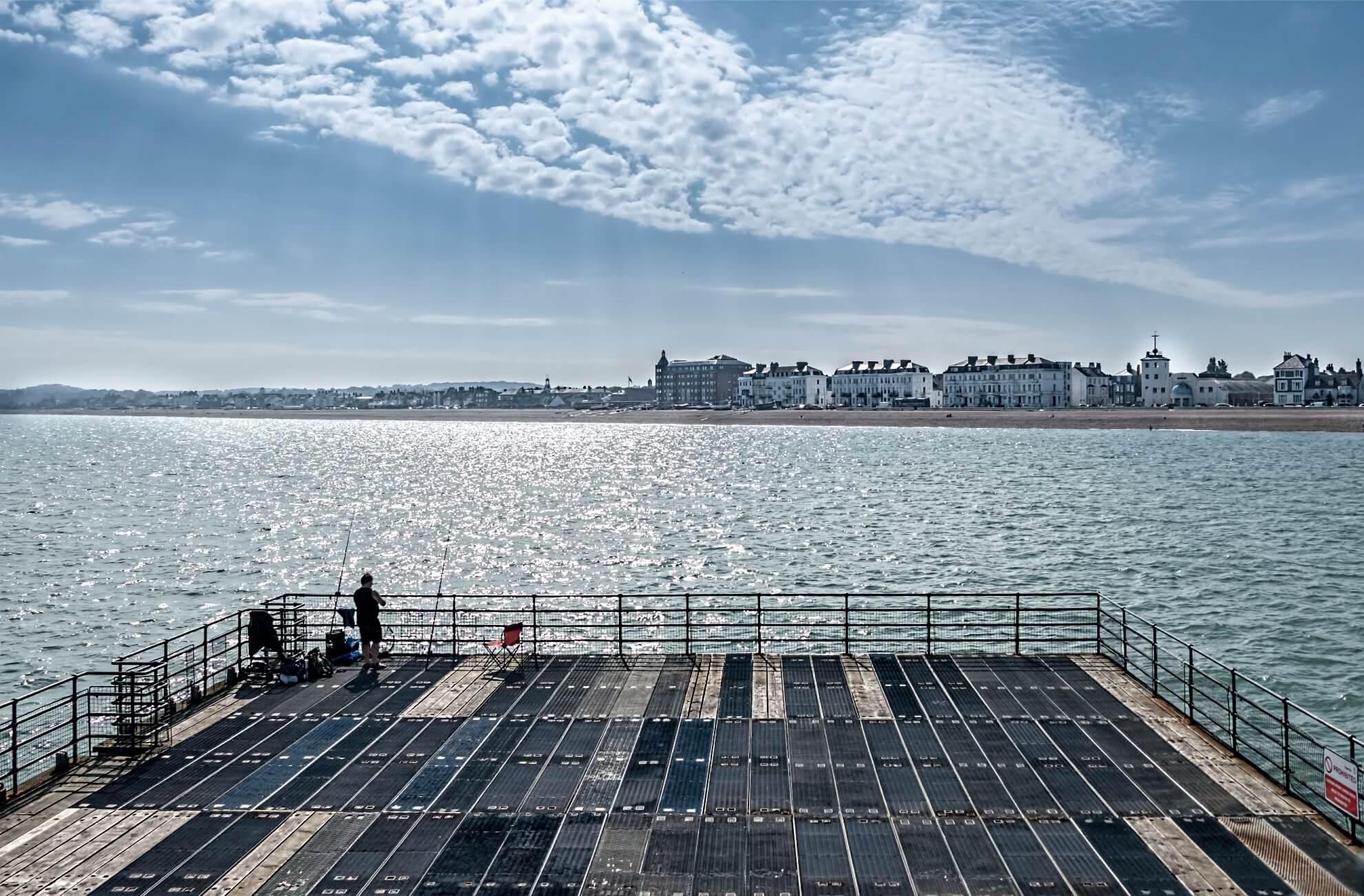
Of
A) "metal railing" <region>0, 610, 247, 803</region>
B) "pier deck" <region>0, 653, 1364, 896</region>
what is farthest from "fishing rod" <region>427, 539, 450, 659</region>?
"metal railing" <region>0, 610, 247, 803</region>

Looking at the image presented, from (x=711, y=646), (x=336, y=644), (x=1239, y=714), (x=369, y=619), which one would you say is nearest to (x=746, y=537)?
(x=711, y=646)

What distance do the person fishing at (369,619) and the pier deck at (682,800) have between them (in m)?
0.99

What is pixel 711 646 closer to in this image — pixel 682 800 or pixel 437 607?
pixel 437 607

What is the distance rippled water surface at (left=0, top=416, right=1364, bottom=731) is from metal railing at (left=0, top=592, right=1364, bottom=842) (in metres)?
2.84

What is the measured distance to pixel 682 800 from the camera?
1333 centimetres

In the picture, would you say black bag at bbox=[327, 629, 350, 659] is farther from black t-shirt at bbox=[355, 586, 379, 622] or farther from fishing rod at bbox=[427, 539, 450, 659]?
fishing rod at bbox=[427, 539, 450, 659]

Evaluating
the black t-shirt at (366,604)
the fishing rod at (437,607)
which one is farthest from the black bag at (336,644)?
the fishing rod at (437,607)

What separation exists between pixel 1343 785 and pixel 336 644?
17.1 meters

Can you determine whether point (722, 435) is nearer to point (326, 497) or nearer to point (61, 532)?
point (326, 497)

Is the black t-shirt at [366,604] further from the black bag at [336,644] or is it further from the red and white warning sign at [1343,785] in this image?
the red and white warning sign at [1343,785]

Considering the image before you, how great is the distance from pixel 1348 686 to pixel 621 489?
6970cm

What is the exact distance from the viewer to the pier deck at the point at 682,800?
11266 millimetres

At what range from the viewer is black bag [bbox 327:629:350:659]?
813 inches

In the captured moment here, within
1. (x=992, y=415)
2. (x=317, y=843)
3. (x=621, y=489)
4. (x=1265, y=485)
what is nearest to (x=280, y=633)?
(x=317, y=843)
